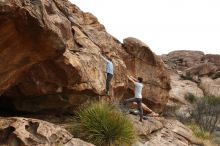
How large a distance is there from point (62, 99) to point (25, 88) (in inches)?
57.6

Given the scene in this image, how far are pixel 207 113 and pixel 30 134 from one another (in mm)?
27351

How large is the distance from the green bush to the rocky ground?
0.74 meters

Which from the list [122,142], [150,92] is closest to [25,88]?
[122,142]

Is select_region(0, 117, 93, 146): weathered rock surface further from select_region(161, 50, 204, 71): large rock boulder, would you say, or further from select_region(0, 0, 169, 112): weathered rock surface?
select_region(161, 50, 204, 71): large rock boulder

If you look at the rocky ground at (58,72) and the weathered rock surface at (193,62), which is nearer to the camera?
the rocky ground at (58,72)

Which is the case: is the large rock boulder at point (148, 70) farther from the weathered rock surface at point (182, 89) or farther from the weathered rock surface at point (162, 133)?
the weathered rock surface at point (182, 89)

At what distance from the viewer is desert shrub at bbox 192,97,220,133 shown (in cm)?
3350

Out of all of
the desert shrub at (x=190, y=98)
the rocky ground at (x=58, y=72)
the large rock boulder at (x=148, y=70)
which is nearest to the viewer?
the rocky ground at (x=58, y=72)

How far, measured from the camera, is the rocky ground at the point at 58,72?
1119 centimetres

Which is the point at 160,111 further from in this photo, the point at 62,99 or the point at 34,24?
the point at 34,24

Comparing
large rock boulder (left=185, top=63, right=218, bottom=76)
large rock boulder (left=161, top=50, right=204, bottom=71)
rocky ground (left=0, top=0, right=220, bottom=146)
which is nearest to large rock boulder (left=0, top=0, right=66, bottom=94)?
rocky ground (left=0, top=0, right=220, bottom=146)

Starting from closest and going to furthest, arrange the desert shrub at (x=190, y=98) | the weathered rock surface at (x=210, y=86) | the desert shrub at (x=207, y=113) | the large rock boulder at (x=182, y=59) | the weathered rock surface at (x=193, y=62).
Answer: the desert shrub at (x=207, y=113) < the desert shrub at (x=190, y=98) < the weathered rock surface at (x=210, y=86) < the weathered rock surface at (x=193, y=62) < the large rock boulder at (x=182, y=59)

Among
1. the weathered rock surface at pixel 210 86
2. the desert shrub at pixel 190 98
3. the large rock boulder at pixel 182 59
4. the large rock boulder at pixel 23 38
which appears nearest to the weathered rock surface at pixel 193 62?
the large rock boulder at pixel 182 59

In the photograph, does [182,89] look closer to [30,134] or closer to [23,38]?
[23,38]
